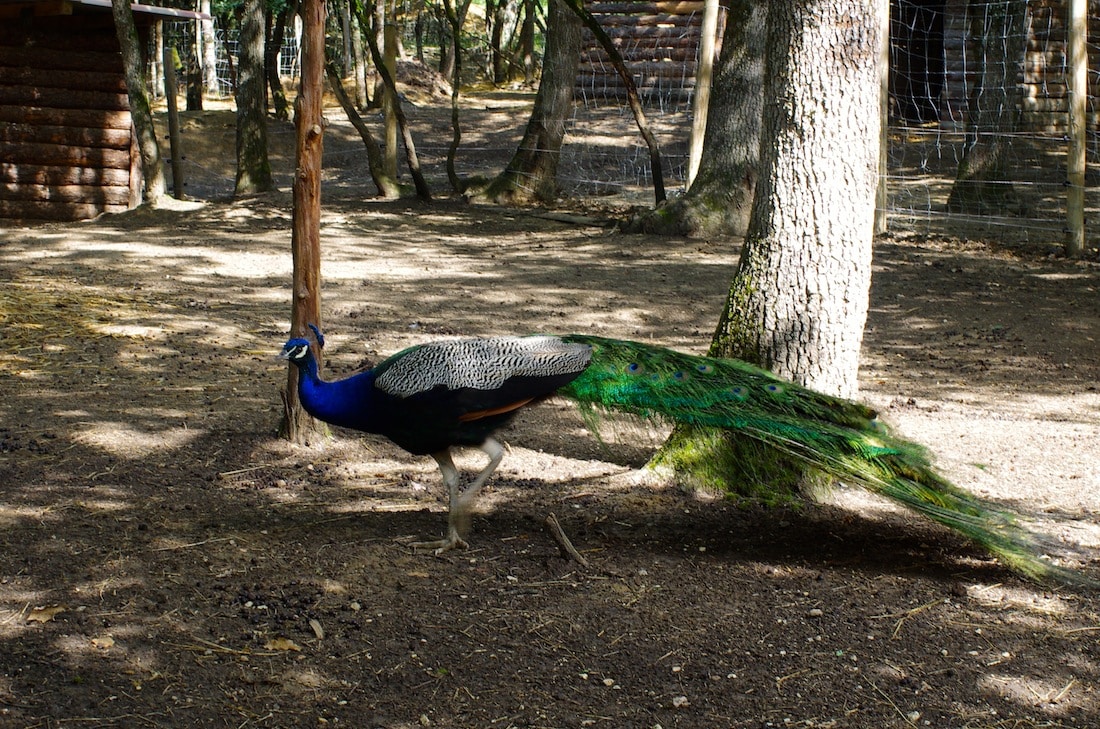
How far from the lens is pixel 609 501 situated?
5.34 meters

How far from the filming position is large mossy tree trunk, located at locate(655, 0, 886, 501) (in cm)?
491

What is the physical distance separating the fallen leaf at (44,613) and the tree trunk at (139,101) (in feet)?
36.6

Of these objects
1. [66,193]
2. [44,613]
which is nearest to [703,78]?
[66,193]

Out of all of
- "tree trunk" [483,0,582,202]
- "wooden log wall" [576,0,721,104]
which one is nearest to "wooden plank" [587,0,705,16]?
"wooden log wall" [576,0,721,104]

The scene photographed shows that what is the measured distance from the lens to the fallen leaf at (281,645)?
377 centimetres

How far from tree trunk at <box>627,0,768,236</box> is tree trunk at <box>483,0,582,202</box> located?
A: 10.8ft

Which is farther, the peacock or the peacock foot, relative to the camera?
the peacock foot

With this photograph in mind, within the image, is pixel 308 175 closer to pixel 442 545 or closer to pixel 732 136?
pixel 442 545

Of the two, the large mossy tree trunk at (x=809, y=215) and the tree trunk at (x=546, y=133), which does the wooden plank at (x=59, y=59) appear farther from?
the large mossy tree trunk at (x=809, y=215)

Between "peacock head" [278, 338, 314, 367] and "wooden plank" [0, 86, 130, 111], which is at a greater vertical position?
"wooden plank" [0, 86, 130, 111]

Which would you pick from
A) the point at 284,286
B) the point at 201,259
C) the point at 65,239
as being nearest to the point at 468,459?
the point at 284,286

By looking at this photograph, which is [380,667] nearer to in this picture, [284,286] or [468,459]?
[468,459]

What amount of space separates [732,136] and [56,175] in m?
8.99

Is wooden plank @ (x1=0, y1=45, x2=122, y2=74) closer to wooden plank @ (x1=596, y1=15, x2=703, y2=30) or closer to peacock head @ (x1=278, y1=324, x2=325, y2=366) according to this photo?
wooden plank @ (x1=596, y1=15, x2=703, y2=30)
